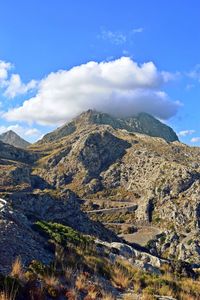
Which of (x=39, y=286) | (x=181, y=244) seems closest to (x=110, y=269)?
(x=39, y=286)

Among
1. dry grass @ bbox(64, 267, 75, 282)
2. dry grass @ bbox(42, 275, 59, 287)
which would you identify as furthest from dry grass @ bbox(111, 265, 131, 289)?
dry grass @ bbox(42, 275, 59, 287)

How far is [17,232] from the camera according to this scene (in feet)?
68.0

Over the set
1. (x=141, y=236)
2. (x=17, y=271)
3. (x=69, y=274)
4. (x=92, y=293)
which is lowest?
(x=141, y=236)

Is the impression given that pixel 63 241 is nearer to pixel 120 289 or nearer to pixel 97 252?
pixel 97 252

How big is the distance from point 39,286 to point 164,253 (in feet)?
496

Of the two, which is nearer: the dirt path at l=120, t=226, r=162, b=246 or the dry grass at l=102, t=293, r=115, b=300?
the dry grass at l=102, t=293, r=115, b=300

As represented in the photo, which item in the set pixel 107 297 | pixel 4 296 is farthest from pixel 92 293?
pixel 4 296

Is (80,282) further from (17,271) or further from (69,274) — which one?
(17,271)

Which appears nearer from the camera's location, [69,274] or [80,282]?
[80,282]

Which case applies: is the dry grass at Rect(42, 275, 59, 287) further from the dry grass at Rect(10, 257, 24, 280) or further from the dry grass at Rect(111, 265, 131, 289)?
the dry grass at Rect(111, 265, 131, 289)

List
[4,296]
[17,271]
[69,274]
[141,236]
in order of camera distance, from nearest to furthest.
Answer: [4,296], [17,271], [69,274], [141,236]

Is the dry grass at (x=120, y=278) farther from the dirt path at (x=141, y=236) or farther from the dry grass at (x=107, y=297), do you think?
the dirt path at (x=141, y=236)

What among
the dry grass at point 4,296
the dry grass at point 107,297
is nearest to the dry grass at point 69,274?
the dry grass at point 107,297

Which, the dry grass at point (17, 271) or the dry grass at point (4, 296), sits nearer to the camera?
the dry grass at point (4, 296)
